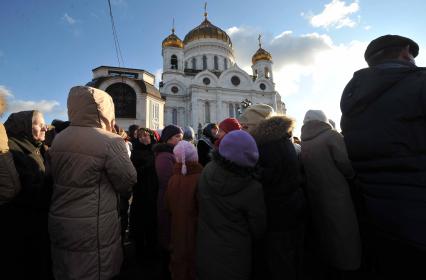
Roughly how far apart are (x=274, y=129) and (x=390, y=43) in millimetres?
1090

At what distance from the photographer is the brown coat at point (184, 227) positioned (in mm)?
2357

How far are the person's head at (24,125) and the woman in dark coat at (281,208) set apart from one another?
2.33 meters

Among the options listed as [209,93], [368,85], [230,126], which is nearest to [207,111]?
[209,93]

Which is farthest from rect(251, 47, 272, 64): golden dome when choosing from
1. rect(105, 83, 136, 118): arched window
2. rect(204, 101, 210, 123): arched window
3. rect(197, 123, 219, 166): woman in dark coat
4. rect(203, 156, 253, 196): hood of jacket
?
rect(203, 156, 253, 196): hood of jacket

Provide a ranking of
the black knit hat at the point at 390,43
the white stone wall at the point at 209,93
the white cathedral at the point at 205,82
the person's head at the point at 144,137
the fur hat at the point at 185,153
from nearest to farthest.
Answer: the black knit hat at the point at 390,43
the fur hat at the point at 185,153
the person's head at the point at 144,137
the white stone wall at the point at 209,93
the white cathedral at the point at 205,82

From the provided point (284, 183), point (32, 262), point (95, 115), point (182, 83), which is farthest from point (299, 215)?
point (182, 83)

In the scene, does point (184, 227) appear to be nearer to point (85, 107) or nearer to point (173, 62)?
point (85, 107)

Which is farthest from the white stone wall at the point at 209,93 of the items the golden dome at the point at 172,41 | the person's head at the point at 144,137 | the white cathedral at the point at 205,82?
the person's head at the point at 144,137

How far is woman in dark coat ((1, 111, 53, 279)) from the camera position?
224cm

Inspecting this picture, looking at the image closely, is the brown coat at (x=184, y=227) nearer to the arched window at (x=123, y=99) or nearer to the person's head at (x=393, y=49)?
the person's head at (x=393, y=49)

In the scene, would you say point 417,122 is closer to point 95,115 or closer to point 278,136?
point 278,136

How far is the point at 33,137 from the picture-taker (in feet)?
8.16

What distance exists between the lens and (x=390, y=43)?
5.90 ft

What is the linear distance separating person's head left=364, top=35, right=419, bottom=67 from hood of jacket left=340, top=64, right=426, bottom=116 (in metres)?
0.15
